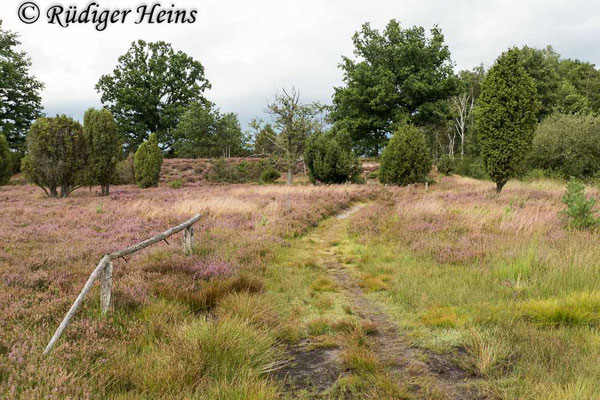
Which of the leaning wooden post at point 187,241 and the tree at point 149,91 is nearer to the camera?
the leaning wooden post at point 187,241

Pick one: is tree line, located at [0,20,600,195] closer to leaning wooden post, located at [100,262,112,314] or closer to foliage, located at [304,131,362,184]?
foliage, located at [304,131,362,184]

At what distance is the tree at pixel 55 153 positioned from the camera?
746 inches

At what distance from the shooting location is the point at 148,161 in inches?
1022

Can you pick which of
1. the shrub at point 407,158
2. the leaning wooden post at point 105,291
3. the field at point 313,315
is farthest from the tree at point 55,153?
the shrub at point 407,158

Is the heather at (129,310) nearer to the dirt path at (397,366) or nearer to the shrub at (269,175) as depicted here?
the dirt path at (397,366)

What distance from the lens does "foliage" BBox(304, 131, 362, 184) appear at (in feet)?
87.2

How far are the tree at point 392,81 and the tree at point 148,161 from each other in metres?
22.2

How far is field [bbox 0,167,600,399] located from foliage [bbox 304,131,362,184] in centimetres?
1684

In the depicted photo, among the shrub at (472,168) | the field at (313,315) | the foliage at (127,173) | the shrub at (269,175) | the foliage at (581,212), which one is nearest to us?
the field at (313,315)

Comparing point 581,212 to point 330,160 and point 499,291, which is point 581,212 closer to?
point 499,291

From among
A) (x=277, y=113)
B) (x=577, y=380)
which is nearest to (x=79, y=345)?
(x=577, y=380)

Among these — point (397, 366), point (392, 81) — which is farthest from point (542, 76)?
point (397, 366)

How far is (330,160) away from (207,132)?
23.8 meters

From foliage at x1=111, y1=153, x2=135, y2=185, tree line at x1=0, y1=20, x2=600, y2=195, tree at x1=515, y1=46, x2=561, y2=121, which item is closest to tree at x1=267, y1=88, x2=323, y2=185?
tree line at x1=0, y1=20, x2=600, y2=195
